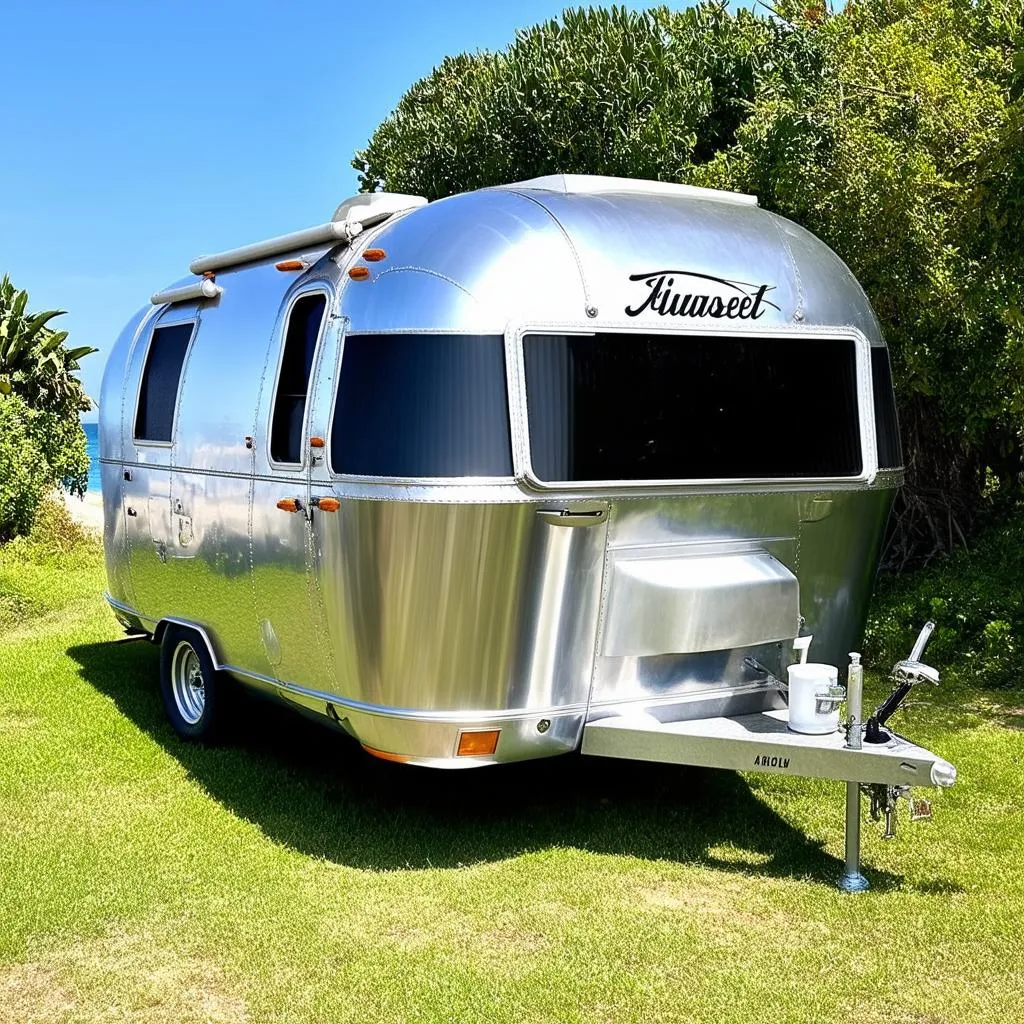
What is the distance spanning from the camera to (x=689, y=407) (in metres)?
5.53

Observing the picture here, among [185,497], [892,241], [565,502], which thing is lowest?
[185,497]

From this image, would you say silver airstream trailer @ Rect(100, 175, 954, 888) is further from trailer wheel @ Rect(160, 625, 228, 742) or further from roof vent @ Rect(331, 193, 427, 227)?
trailer wheel @ Rect(160, 625, 228, 742)

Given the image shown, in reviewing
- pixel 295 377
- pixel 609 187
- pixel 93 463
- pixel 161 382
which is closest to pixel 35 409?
pixel 161 382

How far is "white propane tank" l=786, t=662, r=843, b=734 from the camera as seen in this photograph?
523cm

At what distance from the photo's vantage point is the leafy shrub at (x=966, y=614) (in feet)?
29.4

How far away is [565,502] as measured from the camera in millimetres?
5203

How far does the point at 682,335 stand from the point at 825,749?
1854mm

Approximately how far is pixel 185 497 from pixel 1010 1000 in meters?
4.78

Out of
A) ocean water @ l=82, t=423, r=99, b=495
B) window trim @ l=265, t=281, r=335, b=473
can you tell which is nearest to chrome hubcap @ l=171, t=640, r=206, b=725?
ocean water @ l=82, t=423, r=99, b=495

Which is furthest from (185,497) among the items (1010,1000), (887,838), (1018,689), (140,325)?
(1018,689)

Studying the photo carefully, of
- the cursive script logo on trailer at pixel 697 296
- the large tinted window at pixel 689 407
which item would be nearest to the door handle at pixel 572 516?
the large tinted window at pixel 689 407

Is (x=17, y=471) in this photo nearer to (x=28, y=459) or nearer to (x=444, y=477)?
(x=28, y=459)

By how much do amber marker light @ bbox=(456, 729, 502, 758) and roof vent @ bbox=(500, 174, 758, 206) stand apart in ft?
7.96

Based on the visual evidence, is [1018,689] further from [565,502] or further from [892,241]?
[565,502]
